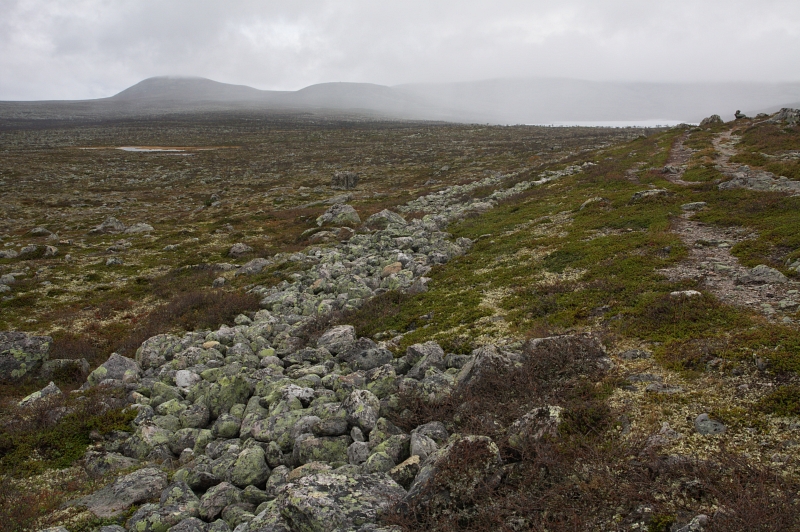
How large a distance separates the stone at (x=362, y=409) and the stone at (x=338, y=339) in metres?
4.20

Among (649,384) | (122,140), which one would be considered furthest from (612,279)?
(122,140)

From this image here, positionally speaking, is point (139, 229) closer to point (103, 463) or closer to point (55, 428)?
point (55, 428)

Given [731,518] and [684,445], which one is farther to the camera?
[684,445]

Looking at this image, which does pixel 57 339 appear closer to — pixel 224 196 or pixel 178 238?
pixel 178 238

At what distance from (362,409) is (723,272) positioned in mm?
13059

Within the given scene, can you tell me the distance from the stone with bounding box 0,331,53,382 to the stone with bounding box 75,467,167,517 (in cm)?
964

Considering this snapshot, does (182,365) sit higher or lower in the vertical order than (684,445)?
lower

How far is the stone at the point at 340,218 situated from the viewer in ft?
127

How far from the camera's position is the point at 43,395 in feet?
42.5

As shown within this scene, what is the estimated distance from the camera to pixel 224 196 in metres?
61.8

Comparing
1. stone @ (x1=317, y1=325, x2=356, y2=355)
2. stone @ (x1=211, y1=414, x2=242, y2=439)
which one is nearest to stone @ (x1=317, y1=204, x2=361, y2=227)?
stone @ (x1=317, y1=325, x2=356, y2=355)

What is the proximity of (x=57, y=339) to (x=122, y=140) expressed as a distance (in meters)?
149

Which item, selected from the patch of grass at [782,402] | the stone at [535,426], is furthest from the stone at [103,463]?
the patch of grass at [782,402]

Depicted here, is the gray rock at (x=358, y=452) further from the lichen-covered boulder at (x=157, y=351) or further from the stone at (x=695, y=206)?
the stone at (x=695, y=206)
